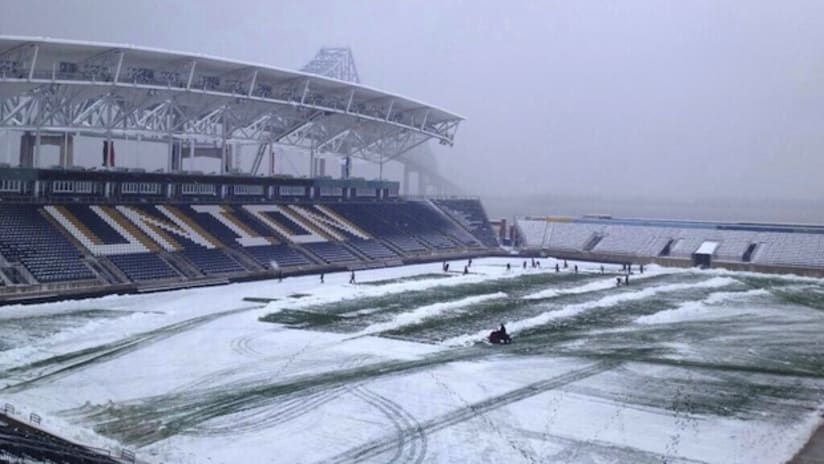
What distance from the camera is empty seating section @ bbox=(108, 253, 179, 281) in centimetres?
3234

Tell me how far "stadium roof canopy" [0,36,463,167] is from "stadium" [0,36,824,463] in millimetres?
195

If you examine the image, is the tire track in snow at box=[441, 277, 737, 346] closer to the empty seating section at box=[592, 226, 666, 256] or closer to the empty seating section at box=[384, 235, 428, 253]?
the empty seating section at box=[592, 226, 666, 256]

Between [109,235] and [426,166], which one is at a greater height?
[426,166]

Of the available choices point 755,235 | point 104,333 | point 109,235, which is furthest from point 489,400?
point 755,235

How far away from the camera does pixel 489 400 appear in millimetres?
15797

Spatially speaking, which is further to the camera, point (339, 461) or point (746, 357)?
point (746, 357)

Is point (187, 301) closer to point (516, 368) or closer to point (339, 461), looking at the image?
point (516, 368)

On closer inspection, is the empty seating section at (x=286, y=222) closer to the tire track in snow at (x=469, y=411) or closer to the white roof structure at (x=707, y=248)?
the white roof structure at (x=707, y=248)

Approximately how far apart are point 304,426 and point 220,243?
26.4 metres

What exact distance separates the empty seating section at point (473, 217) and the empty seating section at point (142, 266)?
28812 millimetres

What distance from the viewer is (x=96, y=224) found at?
35.5 m

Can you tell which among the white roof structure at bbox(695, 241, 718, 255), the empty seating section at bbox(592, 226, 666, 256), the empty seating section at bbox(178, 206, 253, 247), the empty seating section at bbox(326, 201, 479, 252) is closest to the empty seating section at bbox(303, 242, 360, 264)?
the empty seating section at bbox(178, 206, 253, 247)

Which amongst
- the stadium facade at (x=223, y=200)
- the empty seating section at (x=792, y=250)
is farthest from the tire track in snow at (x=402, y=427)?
the empty seating section at (x=792, y=250)

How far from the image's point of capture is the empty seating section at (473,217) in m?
59.4
